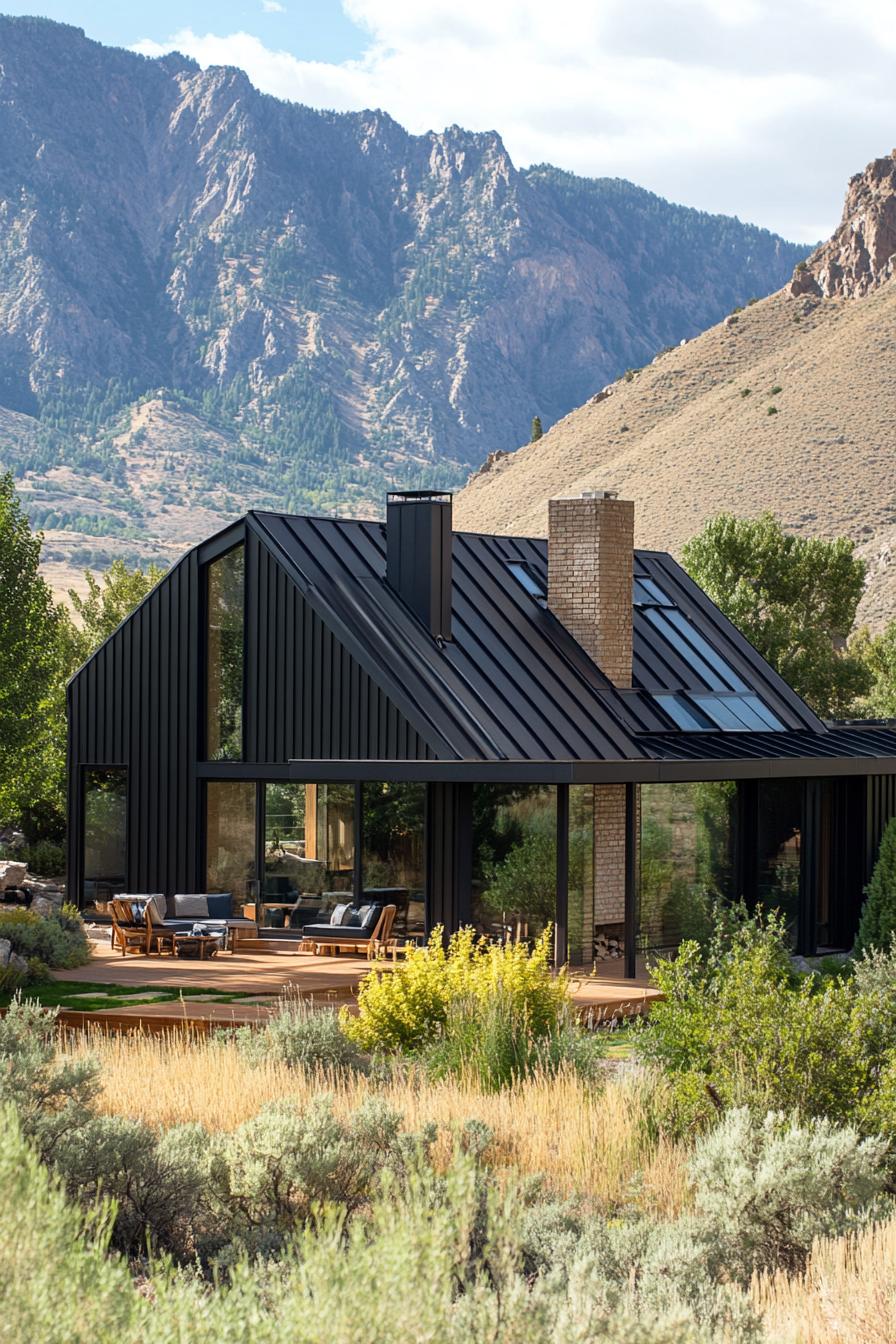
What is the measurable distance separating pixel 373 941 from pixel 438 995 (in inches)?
260

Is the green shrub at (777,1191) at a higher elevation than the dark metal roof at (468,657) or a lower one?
lower

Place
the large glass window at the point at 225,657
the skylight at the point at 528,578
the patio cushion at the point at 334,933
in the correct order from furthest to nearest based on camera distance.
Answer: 1. the skylight at the point at 528,578
2. the large glass window at the point at 225,657
3. the patio cushion at the point at 334,933

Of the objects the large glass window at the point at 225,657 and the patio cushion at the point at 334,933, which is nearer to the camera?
the patio cushion at the point at 334,933

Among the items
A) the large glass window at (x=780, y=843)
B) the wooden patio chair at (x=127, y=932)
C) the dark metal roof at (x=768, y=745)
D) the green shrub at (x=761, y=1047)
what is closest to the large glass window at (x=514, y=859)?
the dark metal roof at (x=768, y=745)

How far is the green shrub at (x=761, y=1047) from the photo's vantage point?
9.09 m

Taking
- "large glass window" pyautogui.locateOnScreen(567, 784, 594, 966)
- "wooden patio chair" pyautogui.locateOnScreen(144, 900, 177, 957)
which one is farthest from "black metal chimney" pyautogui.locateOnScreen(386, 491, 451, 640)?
"wooden patio chair" pyautogui.locateOnScreen(144, 900, 177, 957)

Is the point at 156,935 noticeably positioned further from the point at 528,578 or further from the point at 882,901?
the point at 882,901

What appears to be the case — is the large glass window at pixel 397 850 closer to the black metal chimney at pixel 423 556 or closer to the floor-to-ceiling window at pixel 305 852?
the floor-to-ceiling window at pixel 305 852

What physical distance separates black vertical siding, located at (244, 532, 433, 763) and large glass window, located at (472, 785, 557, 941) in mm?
973

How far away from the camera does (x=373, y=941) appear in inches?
727

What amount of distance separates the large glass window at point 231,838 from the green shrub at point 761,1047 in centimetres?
1060

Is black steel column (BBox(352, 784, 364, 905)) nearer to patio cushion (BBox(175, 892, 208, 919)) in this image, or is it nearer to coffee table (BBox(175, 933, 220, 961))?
coffee table (BBox(175, 933, 220, 961))

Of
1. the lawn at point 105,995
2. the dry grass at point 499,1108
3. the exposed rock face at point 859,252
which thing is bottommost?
the lawn at point 105,995

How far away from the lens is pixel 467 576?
21.6m
